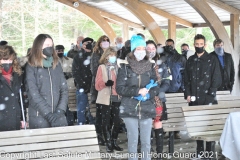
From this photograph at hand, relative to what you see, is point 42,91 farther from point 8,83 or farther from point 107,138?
point 107,138

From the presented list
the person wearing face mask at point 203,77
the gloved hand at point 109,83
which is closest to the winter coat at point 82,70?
the gloved hand at point 109,83

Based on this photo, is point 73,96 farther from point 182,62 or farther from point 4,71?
point 4,71

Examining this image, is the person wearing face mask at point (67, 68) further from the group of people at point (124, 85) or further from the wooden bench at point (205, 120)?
the wooden bench at point (205, 120)

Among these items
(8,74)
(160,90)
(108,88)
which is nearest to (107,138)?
(108,88)

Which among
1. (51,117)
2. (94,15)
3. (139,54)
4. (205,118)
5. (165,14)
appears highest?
(94,15)

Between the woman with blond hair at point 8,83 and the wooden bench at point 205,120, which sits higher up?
the woman with blond hair at point 8,83

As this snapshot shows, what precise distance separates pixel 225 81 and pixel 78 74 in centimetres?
297

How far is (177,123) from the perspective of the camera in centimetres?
668

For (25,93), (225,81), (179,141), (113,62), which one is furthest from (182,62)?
(25,93)

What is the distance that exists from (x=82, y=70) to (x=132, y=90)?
10.2 feet

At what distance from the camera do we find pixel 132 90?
4867mm

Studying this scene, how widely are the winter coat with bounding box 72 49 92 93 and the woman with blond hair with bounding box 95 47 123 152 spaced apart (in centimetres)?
96

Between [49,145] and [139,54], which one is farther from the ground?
[139,54]

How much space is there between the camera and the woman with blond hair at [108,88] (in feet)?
22.3
